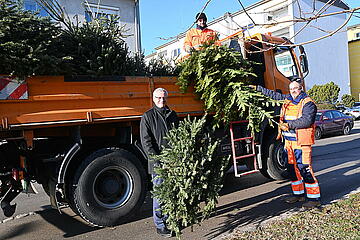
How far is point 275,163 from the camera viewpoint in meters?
6.02

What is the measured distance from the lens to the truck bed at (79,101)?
3.64 meters

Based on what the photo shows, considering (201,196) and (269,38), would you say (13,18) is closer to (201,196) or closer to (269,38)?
(201,196)

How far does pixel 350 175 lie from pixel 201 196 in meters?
4.68

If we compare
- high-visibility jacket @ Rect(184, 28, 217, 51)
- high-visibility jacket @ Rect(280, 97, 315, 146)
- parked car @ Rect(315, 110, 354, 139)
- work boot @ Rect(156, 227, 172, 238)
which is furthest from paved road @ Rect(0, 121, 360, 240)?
parked car @ Rect(315, 110, 354, 139)

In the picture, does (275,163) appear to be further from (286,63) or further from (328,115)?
(328,115)

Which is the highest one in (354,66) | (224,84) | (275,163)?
(354,66)

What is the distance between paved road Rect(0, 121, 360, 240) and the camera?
13.2 feet

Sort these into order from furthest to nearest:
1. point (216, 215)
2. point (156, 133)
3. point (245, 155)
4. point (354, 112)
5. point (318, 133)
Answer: point (354, 112) → point (318, 133) → point (245, 155) → point (216, 215) → point (156, 133)

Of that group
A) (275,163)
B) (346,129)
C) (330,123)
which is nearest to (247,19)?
(275,163)

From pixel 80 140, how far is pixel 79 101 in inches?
21.6

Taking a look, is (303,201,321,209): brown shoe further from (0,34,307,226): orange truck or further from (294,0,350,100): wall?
(294,0,350,100): wall

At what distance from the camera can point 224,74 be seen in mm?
4621

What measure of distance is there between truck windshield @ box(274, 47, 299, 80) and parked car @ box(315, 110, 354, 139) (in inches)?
353

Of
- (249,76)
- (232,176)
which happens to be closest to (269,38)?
(249,76)
